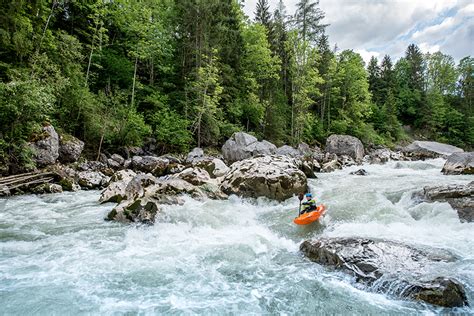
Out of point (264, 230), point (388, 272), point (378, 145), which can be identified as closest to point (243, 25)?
point (378, 145)

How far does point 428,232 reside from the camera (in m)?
6.68

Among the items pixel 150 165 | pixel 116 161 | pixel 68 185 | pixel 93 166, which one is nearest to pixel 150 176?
pixel 68 185

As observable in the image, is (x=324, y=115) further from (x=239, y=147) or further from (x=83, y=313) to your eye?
(x=83, y=313)

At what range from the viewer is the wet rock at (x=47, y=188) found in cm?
1118

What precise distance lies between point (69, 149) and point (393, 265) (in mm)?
14670

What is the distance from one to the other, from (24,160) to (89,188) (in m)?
2.66

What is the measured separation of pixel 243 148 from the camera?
19547 mm

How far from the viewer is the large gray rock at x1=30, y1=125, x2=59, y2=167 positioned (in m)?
12.4

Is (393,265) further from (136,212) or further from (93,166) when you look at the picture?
(93,166)

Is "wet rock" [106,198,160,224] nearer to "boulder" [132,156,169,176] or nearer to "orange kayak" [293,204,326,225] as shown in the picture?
"orange kayak" [293,204,326,225]

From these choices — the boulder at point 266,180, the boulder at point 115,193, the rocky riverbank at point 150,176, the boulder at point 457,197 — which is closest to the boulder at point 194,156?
the rocky riverbank at point 150,176

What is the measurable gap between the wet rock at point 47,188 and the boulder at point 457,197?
1313 cm

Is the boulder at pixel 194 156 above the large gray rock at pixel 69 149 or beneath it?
beneath

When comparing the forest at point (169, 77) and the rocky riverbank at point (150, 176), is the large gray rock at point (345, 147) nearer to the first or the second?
the forest at point (169, 77)
